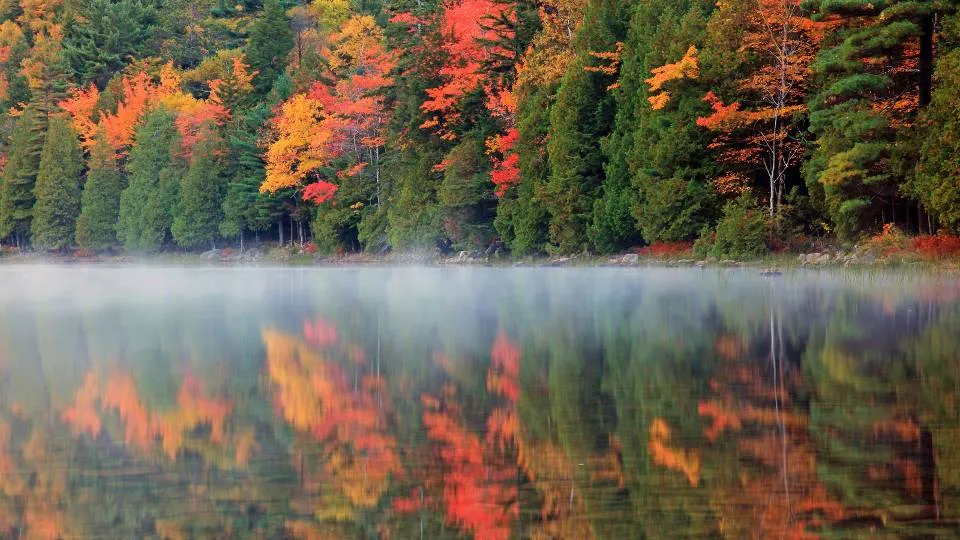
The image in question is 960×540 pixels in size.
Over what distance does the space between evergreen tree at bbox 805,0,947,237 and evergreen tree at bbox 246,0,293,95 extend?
58623 mm

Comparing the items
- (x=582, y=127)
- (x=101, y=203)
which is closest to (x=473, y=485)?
(x=582, y=127)

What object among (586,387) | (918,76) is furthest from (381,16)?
(586,387)

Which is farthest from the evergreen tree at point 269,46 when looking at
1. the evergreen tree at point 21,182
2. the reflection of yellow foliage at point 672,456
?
the reflection of yellow foliage at point 672,456

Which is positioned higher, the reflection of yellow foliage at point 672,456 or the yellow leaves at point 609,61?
the yellow leaves at point 609,61

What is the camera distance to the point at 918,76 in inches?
1542

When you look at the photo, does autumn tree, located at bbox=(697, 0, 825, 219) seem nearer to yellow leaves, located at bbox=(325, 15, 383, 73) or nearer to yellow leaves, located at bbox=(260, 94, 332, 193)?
yellow leaves, located at bbox=(260, 94, 332, 193)

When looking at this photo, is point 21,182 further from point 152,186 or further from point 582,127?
point 582,127

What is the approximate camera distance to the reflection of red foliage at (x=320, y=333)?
18469 mm

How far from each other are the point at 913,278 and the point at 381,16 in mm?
61917

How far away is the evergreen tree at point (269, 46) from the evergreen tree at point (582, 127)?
43.2 metres

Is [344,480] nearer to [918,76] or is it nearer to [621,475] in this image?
[621,475]

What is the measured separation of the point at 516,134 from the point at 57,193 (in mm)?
49123

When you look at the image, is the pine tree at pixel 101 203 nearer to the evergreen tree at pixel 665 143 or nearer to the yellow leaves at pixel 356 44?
the yellow leaves at pixel 356 44

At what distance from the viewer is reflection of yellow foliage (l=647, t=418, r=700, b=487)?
8062 millimetres
